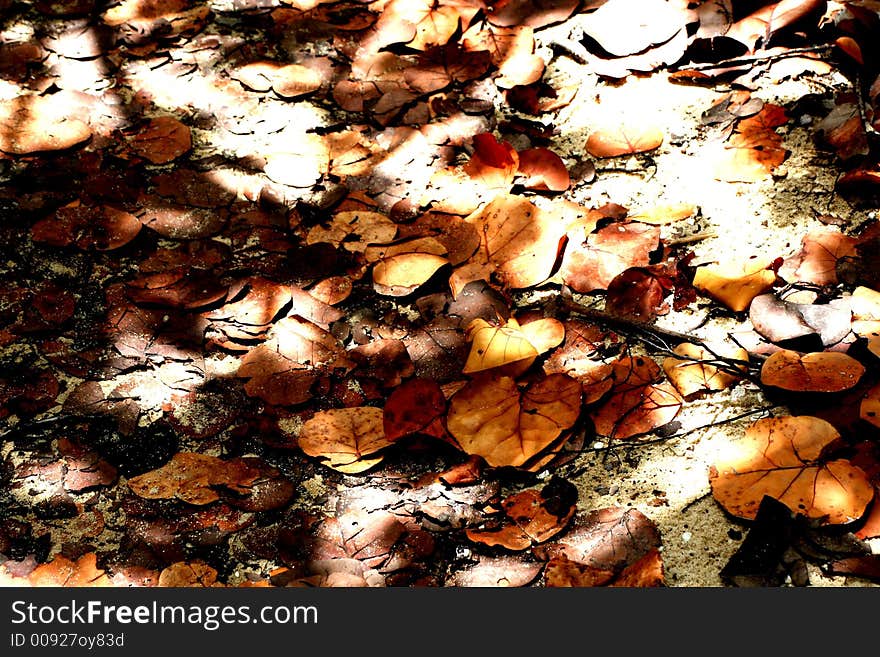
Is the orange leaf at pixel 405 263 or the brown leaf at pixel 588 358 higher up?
the orange leaf at pixel 405 263

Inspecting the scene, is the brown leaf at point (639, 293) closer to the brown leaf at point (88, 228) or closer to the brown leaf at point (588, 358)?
the brown leaf at point (588, 358)

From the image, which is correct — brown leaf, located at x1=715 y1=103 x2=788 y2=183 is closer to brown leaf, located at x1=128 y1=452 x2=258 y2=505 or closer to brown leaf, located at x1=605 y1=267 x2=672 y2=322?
brown leaf, located at x1=605 y1=267 x2=672 y2=322

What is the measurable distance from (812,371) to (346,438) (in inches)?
37.1

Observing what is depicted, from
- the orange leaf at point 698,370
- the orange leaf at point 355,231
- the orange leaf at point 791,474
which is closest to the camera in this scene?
the orange leaf at point 791,474

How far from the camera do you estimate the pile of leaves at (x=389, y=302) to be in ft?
5.52

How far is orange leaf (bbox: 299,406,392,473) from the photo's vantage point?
181 cm

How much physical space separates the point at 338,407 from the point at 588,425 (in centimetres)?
53

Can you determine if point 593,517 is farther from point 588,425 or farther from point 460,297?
point 460,297

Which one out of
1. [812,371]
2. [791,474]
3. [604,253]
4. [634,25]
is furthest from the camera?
[634,25]

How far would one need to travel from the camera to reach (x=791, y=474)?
164 centimetres

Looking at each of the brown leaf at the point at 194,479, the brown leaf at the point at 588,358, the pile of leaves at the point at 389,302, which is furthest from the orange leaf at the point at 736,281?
the brown leaf at the point at 194,479

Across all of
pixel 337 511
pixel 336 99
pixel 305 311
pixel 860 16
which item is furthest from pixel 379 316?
pixel 860 16

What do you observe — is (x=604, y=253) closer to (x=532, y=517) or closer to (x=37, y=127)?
(x=532, y=517)

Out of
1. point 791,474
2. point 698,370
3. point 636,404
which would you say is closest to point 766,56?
point 698,370
